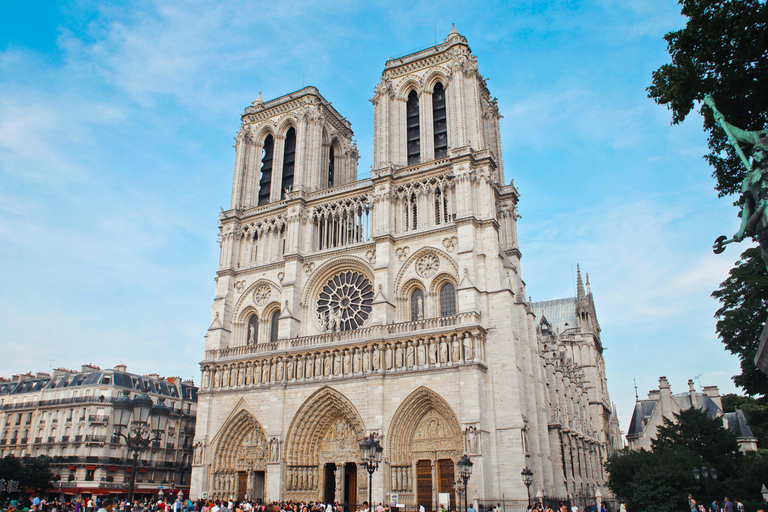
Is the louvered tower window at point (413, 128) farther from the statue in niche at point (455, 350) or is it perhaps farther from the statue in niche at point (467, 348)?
the statue in niche at point (467, 348)

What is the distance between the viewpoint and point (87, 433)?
36.8 m

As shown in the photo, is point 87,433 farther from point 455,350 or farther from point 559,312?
point 559,312

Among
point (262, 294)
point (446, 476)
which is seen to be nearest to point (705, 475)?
point (446, 476)

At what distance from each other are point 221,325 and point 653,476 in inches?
882

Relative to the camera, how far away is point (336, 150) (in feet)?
127

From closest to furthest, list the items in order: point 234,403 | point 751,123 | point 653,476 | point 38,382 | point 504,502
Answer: point 751,123 → point 653,476 → point 504,502 → point 234,403 → point 38,382

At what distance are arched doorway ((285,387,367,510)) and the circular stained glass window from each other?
3.95 meters

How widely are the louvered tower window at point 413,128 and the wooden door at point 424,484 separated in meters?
16.0

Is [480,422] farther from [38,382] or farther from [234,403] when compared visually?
[38,382]

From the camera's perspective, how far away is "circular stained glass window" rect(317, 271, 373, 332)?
1191 inches

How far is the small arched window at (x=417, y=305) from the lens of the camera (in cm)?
2877

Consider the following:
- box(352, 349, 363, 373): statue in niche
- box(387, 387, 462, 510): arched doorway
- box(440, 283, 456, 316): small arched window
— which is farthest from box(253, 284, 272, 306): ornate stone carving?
box(387, 387, 462, 510): arched doorway

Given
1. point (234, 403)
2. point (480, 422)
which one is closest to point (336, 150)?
point (234, 403)

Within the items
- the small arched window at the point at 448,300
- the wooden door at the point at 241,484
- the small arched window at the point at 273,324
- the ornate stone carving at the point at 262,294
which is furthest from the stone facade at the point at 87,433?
the small arched window at the point at 448,300
